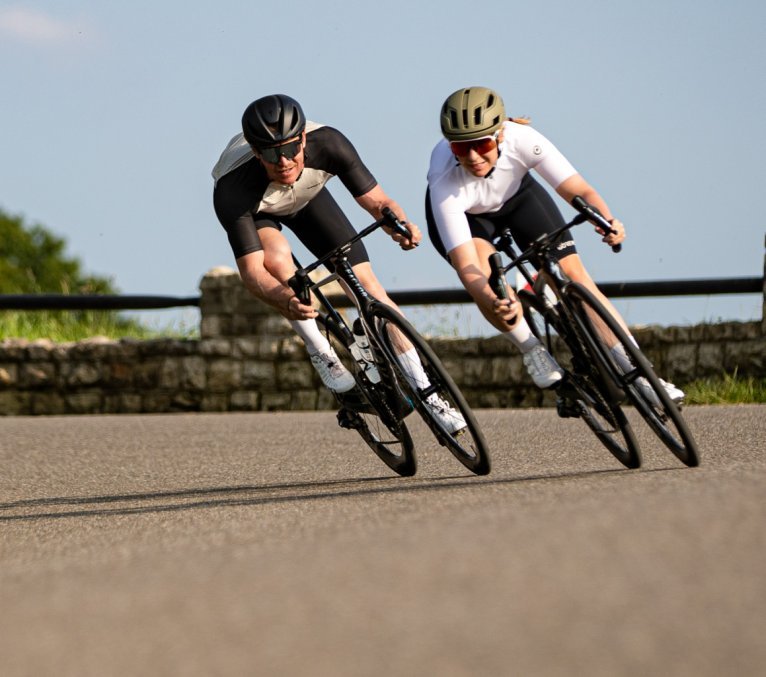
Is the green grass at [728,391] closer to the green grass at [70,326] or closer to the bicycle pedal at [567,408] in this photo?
the bicycle pedal at [567,408]

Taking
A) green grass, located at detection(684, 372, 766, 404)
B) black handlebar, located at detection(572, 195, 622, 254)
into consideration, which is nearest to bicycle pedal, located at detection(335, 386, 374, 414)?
black handlebar, located at detection(572, 195, 622, 254)

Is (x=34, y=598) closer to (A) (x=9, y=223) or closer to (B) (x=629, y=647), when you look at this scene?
(B) (x=629, y=647)


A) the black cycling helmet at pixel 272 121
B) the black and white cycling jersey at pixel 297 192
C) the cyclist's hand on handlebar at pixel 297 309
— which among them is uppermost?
the black cycling helmet at pixel 272 121

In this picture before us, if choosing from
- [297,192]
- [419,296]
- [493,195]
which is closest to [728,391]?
[419,296]

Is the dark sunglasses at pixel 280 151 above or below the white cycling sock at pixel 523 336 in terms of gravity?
above

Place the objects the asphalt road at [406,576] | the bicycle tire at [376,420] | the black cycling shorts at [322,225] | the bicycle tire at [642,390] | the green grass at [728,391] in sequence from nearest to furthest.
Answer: the asphalt road at [406,576], the bicycle tire at [642,390], the bicycle tire at [376,420], the black cycling shorts at [322,225], the green grass at [728,391]

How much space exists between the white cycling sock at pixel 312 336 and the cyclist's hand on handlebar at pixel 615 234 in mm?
1842

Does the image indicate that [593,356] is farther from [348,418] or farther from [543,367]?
[348,418]

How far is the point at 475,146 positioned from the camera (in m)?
7.35

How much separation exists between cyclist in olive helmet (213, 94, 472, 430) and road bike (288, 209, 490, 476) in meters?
0.05

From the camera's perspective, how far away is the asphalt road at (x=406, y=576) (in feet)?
11.7

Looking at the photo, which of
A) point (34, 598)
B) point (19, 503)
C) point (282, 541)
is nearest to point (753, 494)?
point (282, 541)

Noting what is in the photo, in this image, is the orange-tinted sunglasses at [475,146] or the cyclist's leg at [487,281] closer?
the cyclist's leg at [487,281]

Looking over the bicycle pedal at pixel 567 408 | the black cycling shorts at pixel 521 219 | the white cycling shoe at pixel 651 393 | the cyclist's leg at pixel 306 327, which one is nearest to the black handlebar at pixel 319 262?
the cyclist's leg at pixel 306 327
